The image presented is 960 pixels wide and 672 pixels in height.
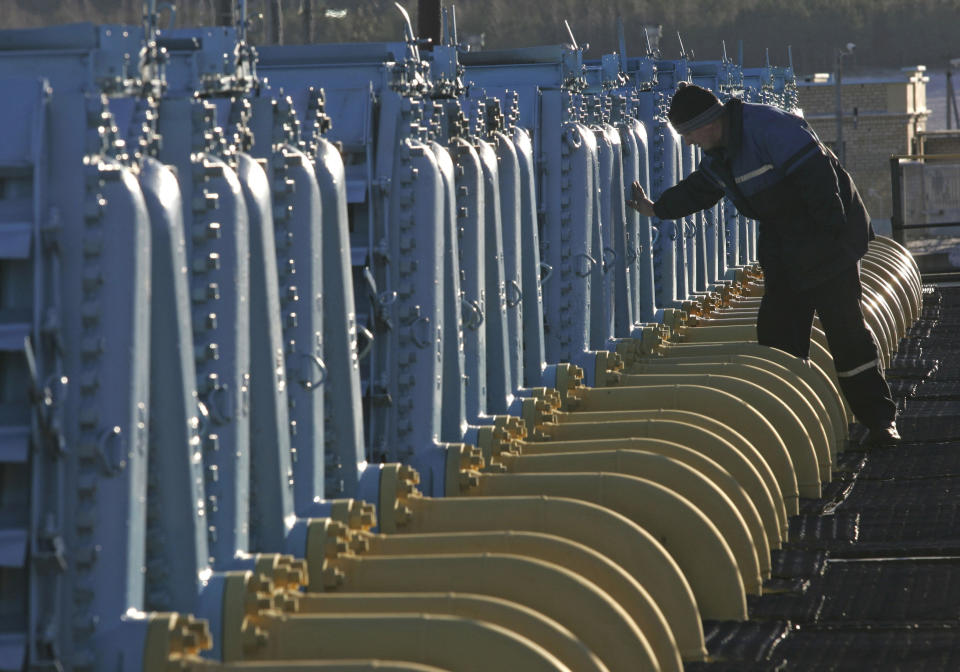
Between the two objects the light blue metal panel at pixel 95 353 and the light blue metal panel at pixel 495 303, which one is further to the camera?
the light blue metal panel at pixel 495 303

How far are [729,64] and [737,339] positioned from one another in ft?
30.0

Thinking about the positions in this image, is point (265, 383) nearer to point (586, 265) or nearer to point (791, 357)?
point (586, 265)

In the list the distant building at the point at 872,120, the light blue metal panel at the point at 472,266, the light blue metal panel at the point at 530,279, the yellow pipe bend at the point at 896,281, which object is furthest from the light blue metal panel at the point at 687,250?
the distant building at the point at 872,120

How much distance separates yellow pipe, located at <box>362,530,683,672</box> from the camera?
5.56 meters

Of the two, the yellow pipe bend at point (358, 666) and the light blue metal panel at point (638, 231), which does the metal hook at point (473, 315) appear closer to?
the yellow pipe bend at point (358, 666)

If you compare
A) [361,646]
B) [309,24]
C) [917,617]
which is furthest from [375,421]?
[309,24]

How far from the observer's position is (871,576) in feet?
23.5

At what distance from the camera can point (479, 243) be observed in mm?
8188

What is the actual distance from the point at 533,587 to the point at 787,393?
439cm

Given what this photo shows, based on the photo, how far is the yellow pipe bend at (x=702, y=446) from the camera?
763cm

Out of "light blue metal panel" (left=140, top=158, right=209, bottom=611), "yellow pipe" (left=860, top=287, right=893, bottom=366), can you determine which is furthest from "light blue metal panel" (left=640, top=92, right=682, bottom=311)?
"light blue metal panel" (left=140, top=158, right=209, bottom=611)

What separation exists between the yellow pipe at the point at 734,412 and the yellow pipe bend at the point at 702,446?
18.0 inches

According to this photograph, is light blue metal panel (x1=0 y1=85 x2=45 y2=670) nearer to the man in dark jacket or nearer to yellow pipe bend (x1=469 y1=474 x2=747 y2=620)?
yellow pipe bend (x1=469 y1=474 x2=747 y2=620)

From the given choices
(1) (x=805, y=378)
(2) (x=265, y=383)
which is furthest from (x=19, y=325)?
(1) (x=805, y=378)
